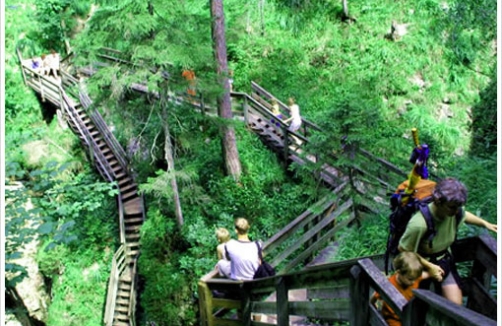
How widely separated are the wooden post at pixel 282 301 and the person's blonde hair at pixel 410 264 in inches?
74.7

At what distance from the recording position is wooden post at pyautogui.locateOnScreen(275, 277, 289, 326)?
16.5 feet

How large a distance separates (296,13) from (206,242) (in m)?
11.8

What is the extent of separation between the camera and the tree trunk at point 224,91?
11.5 metres

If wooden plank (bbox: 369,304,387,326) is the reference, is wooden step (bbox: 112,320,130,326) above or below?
below

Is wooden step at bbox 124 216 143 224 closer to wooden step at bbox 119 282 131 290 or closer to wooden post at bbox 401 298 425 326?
wooden step at bbox 119 282 131 290

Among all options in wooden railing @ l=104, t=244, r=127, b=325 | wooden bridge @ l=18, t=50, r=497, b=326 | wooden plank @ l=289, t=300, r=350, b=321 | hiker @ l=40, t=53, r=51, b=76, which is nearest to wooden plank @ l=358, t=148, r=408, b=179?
wooden bridge @ l=18, t=50, r=497, b=326

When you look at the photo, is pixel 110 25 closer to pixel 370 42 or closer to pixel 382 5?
pixel 370 42

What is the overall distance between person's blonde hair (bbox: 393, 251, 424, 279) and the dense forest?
3.32 m

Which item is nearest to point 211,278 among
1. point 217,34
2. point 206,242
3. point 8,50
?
point 206,242

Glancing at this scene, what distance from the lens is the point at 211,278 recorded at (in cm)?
629

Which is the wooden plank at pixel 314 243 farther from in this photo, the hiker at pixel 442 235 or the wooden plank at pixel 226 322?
the hiker at pixel 442 235

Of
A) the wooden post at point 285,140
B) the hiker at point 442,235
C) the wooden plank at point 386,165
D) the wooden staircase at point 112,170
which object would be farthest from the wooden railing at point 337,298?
the wooden post at point 285,140

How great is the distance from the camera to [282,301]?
16.7 feet

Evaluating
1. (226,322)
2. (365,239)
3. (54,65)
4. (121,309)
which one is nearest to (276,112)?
(365,239)
